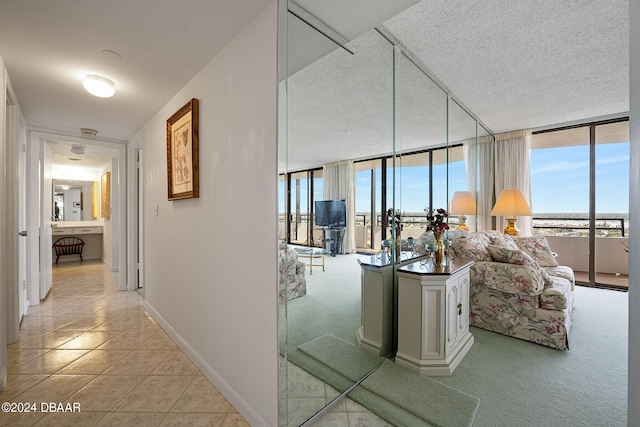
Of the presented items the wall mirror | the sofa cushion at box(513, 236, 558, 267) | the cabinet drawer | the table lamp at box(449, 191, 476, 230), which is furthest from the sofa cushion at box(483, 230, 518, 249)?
the wall mirror

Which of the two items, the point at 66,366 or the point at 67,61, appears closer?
the point at 67,61

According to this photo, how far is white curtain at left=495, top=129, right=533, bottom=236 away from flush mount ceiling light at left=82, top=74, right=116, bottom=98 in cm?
550

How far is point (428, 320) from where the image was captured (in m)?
A: 2.03

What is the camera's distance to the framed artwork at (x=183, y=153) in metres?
2.19

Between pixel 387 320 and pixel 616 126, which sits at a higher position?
pixel 616 126

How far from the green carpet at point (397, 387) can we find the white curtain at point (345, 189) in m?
A: 0.67

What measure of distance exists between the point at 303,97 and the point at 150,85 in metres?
1.66

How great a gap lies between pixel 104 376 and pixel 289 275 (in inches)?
71.4

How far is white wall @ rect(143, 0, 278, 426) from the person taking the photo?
1.48 meters

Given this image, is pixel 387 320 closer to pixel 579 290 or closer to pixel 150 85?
pixel 150 85

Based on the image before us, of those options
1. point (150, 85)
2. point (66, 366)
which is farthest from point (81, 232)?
point (150, 85)

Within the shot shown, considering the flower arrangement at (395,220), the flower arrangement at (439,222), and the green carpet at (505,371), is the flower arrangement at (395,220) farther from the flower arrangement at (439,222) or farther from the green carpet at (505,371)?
the green carpet at (505,371)

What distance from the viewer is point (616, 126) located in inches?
159

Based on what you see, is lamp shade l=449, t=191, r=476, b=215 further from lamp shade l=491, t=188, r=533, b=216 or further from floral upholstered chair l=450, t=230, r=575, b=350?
floral upholstered chair l=450, t=230, r=575, b=350
